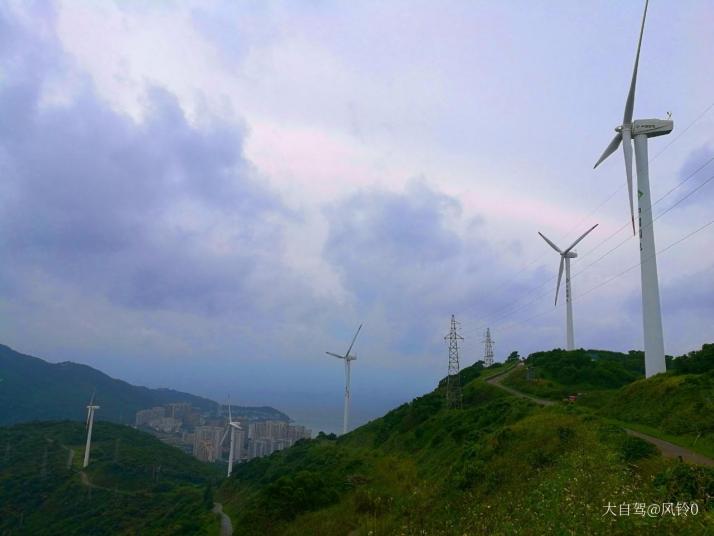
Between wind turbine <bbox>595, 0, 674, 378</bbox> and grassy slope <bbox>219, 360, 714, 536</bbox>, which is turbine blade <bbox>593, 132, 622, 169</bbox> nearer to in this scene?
wind turbine <bbox>595, 0, 674, 378</bbox>

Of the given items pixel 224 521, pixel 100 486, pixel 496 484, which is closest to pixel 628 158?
pixel 496 484

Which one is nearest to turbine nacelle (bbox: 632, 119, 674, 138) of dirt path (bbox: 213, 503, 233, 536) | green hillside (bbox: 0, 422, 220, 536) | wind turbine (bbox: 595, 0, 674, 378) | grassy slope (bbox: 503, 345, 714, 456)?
wind turbine (bbox: 595, 0, 674, 378)

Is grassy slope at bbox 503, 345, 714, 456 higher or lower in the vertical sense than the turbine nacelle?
lower

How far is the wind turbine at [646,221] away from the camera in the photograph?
43406 mm

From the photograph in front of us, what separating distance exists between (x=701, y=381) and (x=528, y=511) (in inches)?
1014

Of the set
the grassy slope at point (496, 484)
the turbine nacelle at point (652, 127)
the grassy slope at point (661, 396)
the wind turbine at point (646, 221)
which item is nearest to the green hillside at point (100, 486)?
the grassy slope at point (496, 484)

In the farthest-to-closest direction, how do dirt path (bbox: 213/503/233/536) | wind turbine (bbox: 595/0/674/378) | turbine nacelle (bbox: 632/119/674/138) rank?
dirt path (bbox: 213/503/233/536) → turbine nacelle (bbox: 632/119/674/138) → wind turbine (bbox: 595/0/674/378)

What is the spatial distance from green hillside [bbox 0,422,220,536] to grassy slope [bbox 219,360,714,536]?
22198 mm

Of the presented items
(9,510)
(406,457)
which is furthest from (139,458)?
(406,457)

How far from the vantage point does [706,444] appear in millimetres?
25141

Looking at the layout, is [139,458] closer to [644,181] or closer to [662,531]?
[644,181]

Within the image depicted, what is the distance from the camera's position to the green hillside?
87438mm

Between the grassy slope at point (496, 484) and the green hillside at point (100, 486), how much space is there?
22.2 m

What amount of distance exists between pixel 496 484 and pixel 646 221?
104 feet
